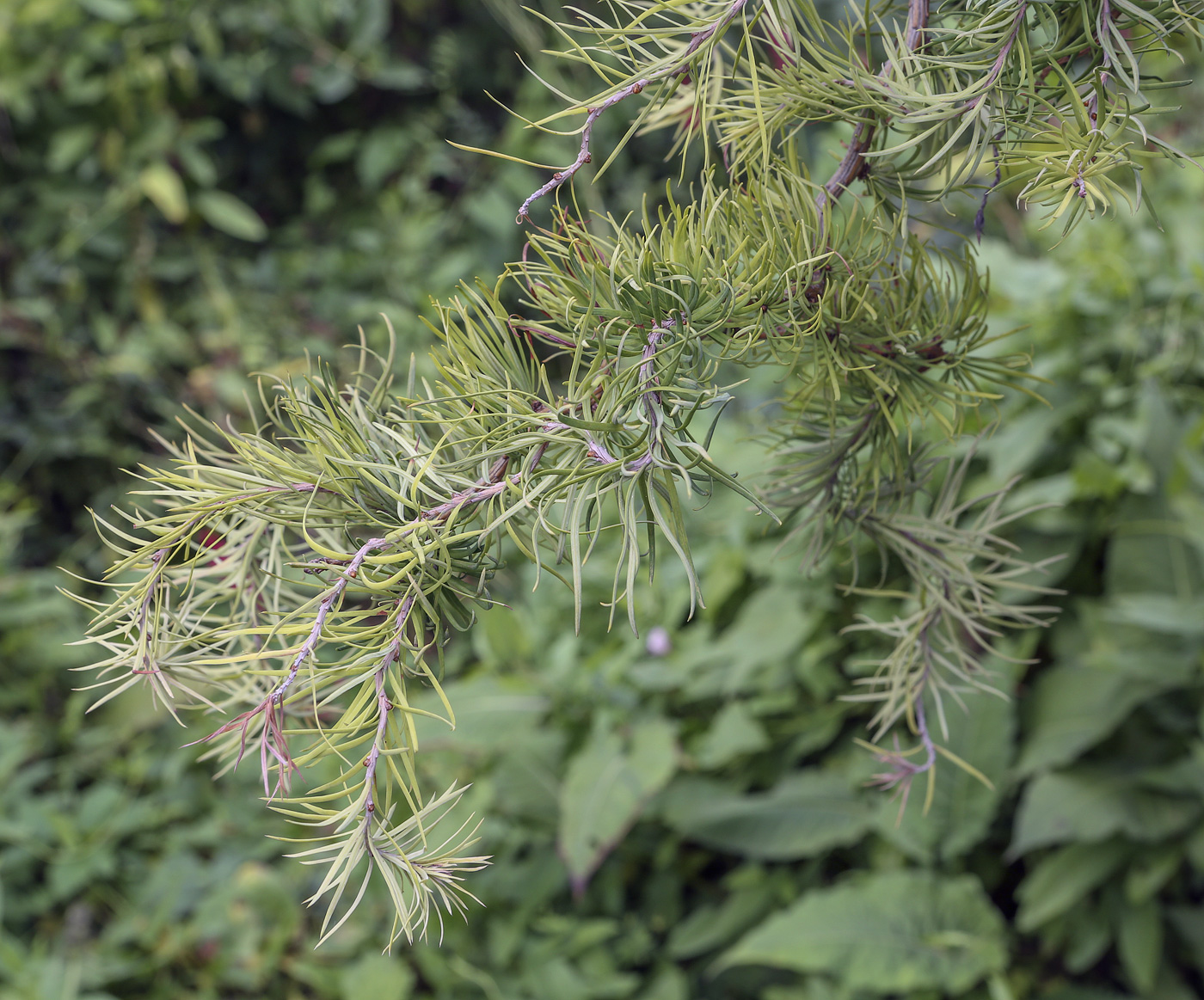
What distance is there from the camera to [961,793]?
1086 mm

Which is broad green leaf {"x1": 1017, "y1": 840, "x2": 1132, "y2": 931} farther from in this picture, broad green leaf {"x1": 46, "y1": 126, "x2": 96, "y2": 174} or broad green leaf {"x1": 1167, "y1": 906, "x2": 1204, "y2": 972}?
broad green leaf {"x1": 46, "y1": 126, "x2": 96, "y2": 174}

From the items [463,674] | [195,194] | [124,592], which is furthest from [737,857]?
[195,194]

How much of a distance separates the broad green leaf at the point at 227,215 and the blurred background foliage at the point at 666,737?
78 mm

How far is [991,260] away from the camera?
1531 millimetres

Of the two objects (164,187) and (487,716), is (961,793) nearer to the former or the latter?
(487,716)

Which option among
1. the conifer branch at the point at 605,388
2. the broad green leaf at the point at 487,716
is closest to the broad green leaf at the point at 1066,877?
the broad green leaf at the point at 487,716

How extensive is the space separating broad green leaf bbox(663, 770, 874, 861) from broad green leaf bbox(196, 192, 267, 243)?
1.56 m

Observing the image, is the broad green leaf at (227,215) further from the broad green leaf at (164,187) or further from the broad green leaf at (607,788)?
the broad green leaf at (607,788)

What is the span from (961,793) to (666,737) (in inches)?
14.4

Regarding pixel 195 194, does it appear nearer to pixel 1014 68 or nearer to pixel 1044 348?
pixel 1044 348

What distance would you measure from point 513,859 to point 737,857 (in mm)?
328

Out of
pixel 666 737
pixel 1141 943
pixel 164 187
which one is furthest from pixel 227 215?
pixel 1141 943

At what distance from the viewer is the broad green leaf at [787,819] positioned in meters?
1.12

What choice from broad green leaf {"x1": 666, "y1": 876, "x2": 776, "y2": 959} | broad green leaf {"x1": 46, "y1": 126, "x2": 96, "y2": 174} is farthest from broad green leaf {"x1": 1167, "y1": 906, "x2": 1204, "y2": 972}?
broad green leaf {"x1": 46, "y1": 126, "x2": 96, "y2": 174}
